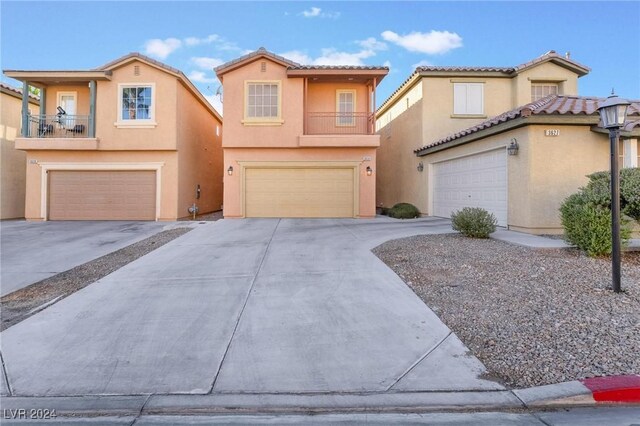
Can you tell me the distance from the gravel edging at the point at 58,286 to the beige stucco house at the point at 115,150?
7212 mm

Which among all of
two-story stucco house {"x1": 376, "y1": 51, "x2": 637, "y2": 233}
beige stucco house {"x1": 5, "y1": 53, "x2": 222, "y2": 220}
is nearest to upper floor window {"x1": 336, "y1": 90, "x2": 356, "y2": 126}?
two-story stucco house {"x1": 376, "y1": 51, "x2": 637, "y2": 233}

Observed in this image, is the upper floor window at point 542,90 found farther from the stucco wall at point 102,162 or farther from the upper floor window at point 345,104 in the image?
the stucco wall at point 102,162

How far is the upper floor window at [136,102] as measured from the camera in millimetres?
16797

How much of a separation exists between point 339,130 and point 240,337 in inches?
542

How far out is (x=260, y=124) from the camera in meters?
16.5

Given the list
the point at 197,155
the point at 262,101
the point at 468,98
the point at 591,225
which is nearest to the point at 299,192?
the point at 262,101

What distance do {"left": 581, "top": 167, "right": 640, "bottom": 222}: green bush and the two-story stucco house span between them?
9.79ft

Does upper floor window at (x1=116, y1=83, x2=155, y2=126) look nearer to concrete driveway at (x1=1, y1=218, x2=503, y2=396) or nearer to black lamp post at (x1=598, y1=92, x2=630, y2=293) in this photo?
concrete driveway at (x1=1, y1=218, x2=503, y2=396)

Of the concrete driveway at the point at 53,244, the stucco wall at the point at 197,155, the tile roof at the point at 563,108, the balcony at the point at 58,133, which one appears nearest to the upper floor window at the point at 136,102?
the stucco wall at the point at 197,155

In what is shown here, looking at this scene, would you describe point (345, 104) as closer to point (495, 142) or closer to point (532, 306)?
point (495, 142)

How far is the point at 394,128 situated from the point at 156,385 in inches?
802

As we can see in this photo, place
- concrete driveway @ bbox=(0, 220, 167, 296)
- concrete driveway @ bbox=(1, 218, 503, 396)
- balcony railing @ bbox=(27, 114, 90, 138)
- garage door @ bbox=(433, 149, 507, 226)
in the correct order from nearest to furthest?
concrete driveway @ bbox=(1, 218, 503, 396) < concrete driveway @ bbox=(0, 220, 167, 296) < garage door @ bbox=(433, 149, 507, 226) < balcony railing @ bbox=(27, 114, 90, 138)

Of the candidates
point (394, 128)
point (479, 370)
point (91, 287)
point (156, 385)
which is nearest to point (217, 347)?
point (156, 385)

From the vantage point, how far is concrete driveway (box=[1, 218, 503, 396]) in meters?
3.78
